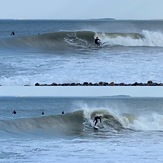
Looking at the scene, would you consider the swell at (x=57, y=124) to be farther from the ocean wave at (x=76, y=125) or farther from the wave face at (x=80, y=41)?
the wave face at (x=80, y=41)

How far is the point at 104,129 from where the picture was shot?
18.3m

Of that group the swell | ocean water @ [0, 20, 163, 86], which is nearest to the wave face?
ocean water @ [0, 20, 163, 86]

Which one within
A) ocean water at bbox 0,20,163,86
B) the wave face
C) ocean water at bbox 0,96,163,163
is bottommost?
ocean water at bbox 0,96,163,163

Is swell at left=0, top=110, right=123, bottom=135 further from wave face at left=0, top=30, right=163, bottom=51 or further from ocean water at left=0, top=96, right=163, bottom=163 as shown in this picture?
wave face at left=0, top=30, right=163, bottom=51

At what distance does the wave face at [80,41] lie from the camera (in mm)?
19616

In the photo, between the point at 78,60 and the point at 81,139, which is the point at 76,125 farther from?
the point at 81,139

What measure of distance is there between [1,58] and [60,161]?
5470 millimetres

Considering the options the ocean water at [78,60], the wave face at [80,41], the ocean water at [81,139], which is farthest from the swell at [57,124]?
the wave face at [80,41]

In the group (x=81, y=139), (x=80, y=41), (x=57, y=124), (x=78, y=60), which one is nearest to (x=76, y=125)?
(x=57, y=124)

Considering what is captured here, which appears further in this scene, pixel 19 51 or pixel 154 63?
pixel 19 51

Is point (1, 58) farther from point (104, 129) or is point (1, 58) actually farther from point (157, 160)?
point (157, 160)

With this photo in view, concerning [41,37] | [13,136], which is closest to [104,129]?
[13,136]

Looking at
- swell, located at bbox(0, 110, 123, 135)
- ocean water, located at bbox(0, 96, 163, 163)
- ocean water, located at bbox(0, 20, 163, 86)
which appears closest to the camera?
ocean water, located at bbox(0, 96, 163, 163)

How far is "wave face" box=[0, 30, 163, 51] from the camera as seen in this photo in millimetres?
19616
